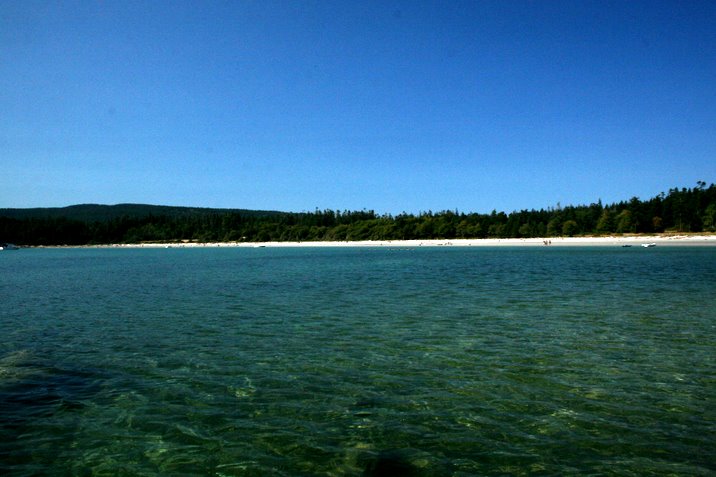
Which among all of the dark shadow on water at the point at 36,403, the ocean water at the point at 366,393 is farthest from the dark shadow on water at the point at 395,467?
the dark shadow on water at the point at 36,403

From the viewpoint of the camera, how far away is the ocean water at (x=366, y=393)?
773 centimetres

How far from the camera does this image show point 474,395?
417 inches

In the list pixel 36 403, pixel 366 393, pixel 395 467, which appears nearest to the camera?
pixel 395 467

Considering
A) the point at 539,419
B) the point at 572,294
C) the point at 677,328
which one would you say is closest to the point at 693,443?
the point at 539,419

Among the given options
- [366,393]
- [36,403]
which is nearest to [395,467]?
[366,393]

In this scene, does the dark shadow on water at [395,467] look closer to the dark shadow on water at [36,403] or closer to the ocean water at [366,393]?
the ocean water at [366,393]

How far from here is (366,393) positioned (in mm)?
10867

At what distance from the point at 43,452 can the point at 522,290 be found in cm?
2805

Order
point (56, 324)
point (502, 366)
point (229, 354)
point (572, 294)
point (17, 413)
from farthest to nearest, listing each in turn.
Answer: point (572, 294)
point (56, 324)
point (229, 354)
point (502, 366)
point (17, 413)

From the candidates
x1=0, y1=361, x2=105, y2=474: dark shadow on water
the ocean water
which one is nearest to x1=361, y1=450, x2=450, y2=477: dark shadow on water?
the ocean water

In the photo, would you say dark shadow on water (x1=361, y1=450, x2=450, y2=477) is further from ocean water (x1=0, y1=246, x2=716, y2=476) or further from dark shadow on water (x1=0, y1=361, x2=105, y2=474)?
dark shadow on water (x1=0, y1=361, x2=105, y2=474)

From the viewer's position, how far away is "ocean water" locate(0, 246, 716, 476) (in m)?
7.73

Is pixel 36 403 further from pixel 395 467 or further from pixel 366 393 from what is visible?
pixel 395 467

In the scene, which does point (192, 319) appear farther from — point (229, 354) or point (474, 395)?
point (474, 395)
